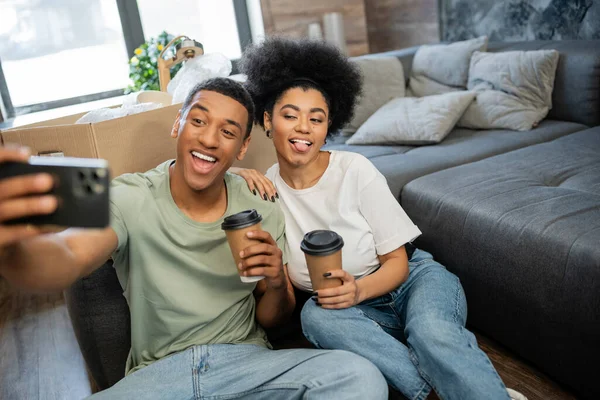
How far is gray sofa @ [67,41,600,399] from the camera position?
4.69ft

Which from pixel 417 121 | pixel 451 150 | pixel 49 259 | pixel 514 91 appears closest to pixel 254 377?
pixel 49 259

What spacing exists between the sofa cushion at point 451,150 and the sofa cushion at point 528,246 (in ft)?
0.56

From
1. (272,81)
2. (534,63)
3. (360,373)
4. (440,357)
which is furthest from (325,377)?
(534,63)

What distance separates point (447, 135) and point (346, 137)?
1.94 ft

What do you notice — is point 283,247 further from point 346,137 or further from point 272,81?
point 346,137

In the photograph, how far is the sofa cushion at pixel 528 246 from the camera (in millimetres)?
1417

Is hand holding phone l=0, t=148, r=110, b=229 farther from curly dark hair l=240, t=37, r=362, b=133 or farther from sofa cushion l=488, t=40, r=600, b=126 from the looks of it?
sofa cushion l=488, t=40, r=600, b=126

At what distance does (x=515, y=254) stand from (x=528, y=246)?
Result: 0.05 meters

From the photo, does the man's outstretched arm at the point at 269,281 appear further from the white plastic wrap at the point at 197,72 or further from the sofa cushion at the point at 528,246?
the white plastic wrap at the point at 197,72

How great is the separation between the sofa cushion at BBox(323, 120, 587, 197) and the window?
1.99 m

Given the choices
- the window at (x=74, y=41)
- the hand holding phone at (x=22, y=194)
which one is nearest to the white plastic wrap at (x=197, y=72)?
the hand holding phone at (x=22, y=194)

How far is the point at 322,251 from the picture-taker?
3.73 feet

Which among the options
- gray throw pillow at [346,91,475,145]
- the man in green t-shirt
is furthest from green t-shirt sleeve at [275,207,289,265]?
gray throw pillow at [346,91,475,145]

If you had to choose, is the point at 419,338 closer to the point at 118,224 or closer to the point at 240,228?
the point at 240,228
